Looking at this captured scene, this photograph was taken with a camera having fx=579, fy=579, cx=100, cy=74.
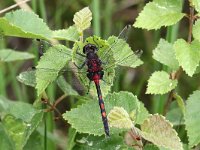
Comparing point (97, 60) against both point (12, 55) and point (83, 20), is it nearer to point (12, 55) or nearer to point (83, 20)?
point (83, 20)

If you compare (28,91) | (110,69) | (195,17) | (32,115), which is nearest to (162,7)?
(195,17)

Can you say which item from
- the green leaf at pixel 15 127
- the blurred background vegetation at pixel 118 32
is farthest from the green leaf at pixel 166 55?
the blurred background vegetation at pixel 118 32

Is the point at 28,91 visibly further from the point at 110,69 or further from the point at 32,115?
the point at 110,69

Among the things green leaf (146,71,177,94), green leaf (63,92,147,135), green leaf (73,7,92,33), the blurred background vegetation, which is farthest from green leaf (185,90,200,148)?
the blurred background vegetation

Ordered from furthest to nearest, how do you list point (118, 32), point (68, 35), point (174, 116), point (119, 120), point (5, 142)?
point (118, 32) → point (174, 116) → point (5, 142) → point (68, 35) → point (119, 120)

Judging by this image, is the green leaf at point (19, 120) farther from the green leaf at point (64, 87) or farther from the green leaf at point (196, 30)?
the green leaf at point (196, 30)

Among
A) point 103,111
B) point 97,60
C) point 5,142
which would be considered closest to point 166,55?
point 97,60

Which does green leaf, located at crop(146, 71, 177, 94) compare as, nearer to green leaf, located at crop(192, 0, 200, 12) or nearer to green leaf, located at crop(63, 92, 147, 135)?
green leaf, located at crop(63, 92, 147, 135)
